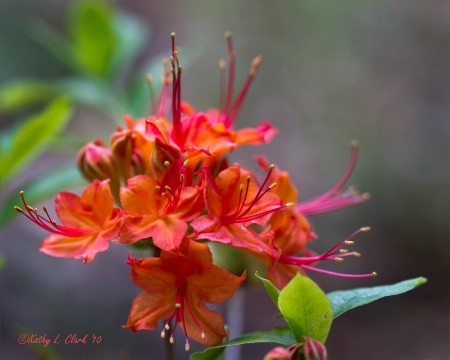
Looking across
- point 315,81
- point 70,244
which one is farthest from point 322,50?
point 70,244

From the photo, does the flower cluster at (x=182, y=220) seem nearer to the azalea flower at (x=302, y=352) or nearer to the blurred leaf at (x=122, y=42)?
the azalea flower at (x=302, y=352)

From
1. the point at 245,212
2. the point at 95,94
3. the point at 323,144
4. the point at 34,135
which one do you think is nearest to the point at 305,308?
the point at 245,212

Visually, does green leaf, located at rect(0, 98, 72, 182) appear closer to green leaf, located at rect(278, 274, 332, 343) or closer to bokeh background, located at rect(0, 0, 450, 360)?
green leaf, located at rect(278, 274, 332, 343)

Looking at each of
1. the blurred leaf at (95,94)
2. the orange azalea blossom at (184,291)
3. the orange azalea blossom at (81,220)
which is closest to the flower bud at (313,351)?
the orange azalea blossom at (184,291)

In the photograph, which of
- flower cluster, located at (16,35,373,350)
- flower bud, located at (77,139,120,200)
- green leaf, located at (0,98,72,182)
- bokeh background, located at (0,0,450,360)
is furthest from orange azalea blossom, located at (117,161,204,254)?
bokeh background, located at (0,0,450,360)

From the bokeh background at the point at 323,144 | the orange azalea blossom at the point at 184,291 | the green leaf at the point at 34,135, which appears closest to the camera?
the orange azalea blossom at the point at 184,291

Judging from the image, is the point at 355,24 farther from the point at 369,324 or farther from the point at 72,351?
the point at 72,351

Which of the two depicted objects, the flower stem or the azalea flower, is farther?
the flower stem
